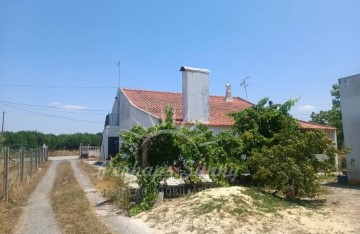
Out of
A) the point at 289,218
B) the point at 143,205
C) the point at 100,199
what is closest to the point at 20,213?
the point at 100,199

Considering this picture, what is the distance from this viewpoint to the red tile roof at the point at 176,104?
1919cm

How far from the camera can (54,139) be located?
219ft

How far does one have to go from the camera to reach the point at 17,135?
62094 millimetres

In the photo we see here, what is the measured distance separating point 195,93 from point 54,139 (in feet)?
185

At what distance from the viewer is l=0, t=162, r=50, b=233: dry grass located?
307 inches

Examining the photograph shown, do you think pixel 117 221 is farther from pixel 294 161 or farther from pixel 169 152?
pixel 294 161

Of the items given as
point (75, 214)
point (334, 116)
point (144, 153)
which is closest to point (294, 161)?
point (144, 153)

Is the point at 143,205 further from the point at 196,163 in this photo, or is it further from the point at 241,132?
the point at 241,132

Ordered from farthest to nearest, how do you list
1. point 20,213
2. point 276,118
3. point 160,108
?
point 160,108 < point 276,118 < point 20,213

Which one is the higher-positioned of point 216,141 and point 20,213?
point 216,141

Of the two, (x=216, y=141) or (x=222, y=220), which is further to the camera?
(x=216, y=141)

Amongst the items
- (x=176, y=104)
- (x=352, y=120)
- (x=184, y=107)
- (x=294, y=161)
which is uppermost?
(x=176, y=104)

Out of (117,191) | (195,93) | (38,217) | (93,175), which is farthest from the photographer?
(93,175)

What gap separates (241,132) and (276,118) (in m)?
1.51
